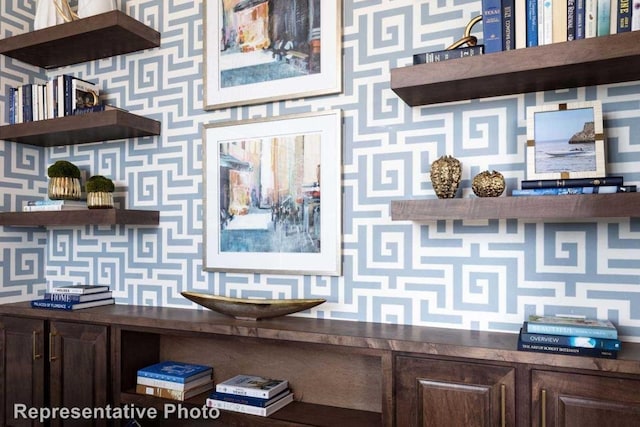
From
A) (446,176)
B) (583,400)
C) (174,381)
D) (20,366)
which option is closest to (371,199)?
(446,176)

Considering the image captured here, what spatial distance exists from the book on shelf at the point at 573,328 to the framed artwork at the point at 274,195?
2.25 feet

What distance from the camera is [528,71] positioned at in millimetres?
1362

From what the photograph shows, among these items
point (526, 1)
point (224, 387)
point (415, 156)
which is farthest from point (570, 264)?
point (224, 387)

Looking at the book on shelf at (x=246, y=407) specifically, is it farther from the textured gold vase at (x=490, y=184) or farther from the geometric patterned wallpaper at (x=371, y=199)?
the textured gold vase at (x=490, y=184)

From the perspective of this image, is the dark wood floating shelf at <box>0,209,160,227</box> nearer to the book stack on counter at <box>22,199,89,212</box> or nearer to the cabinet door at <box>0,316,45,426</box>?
the book stack on counter at <box>22,199,89,212</box>

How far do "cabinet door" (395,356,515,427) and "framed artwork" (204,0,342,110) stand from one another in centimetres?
99

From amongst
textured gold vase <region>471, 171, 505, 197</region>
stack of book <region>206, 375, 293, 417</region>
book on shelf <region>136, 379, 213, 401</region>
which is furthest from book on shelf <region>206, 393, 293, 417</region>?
textured gold vase <region>471, 171, 505, 197</region>

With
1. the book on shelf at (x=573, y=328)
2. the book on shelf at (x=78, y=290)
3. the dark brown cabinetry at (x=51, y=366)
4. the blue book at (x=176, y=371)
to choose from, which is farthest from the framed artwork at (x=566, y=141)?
the book on shelf at (x=78, y=290)

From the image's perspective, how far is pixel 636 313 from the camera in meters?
1.42

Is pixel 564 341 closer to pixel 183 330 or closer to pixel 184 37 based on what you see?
pixel 183 330

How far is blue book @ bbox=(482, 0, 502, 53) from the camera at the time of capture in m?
1.42

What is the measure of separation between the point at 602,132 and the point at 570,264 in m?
0.39

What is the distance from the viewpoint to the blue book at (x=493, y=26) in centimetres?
142

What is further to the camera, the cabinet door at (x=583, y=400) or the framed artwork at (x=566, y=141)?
the framed artwork at (x=566, y=141)
